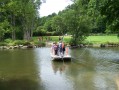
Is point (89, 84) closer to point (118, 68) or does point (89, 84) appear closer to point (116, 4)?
point (118, 68)

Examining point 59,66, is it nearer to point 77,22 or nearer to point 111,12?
point 111,12

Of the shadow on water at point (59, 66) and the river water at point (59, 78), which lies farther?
the shadow on water at point (59, 66)

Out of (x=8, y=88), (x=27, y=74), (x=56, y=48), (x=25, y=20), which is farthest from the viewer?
(x=25, y=20)

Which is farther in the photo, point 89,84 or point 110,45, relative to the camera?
point 110,45

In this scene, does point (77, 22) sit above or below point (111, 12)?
below

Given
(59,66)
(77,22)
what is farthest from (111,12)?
(77,22)

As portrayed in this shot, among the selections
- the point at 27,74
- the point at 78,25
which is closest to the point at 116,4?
the point at 27,74

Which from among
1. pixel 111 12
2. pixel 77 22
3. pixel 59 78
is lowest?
pixel 59 78

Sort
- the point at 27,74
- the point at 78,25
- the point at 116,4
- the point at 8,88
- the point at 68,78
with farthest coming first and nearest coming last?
1. the point at 78,25
2. the point at 116,4
3. the point at 27,74
4. the point at 68,78
5. the point at 8,88

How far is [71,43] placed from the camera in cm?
6744

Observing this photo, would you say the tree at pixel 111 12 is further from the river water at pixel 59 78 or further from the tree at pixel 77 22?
the tree at pixel 77 22

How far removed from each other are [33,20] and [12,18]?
536cm

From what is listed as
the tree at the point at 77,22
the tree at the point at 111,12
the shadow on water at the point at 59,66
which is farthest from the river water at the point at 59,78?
the tree at the point at 77,22

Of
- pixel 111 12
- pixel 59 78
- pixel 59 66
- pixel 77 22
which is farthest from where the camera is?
pixel 77 22
